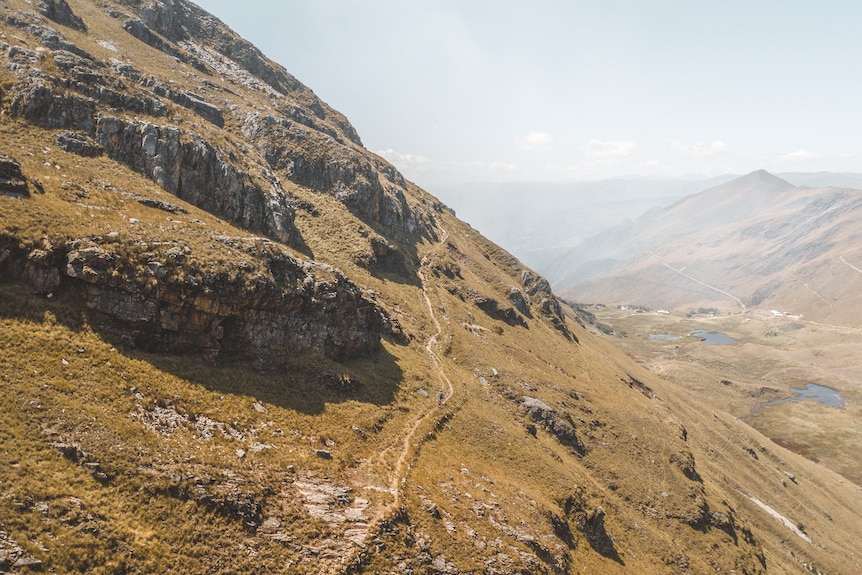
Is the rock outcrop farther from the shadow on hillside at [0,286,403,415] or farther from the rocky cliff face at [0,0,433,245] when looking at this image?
the rocky cliff face at [0,0,433,245]

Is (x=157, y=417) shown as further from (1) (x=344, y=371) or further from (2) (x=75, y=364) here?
(1) (x=344, y=371)

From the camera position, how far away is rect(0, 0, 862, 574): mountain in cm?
2336

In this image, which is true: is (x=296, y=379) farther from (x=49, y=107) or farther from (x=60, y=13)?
(x=60, y=13)

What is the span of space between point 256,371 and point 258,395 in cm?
336

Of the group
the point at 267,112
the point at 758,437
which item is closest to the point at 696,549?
the point at 758,437

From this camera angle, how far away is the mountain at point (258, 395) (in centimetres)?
2336

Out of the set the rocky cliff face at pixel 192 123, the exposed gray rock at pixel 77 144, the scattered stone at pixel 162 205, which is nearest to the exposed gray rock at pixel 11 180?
the scattered stone at pixel 162 205

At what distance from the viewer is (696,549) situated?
194ft

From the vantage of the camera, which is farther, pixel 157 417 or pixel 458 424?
pixel 458 424

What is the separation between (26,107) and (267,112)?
65.2m

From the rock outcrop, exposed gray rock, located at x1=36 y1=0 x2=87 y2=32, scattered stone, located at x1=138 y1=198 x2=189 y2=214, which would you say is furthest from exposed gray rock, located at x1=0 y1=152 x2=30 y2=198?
exposed gray rock, located at x1=36 y1=0 x2=87 y2=32

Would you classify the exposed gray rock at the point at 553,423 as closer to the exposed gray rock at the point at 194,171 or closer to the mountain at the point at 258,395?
the mountain at the point at 258,395

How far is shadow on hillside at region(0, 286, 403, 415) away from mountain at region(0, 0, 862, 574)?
0.21 m

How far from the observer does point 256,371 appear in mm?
38688
